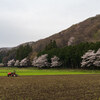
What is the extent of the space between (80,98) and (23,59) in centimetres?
11277

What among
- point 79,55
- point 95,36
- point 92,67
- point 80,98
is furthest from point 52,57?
point 95,36

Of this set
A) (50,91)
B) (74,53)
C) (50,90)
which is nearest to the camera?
(50,91)

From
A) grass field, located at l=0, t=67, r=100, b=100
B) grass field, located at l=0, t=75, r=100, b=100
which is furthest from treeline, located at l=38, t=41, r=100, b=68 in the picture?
grass field, located at l=0, t=75, r=100, b=100

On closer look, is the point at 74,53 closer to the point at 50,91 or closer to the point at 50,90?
the point at 50,90

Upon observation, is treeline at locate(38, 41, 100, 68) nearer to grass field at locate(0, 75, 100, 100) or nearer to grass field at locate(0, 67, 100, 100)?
grass field at locate(0, 67, 100, 100)

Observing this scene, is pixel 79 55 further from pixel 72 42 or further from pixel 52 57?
pixel 72 42

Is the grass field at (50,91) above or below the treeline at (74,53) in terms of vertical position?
below

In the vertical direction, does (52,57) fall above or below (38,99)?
above

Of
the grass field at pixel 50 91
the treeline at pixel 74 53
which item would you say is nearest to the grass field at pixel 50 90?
the grass field at pixel 50 91

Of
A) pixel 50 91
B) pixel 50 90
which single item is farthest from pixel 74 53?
pixel 50 91

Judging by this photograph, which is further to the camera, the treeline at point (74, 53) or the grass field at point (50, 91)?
the treeline at point (74, 53)

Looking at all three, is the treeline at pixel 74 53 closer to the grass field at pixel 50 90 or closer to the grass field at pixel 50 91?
the grass field at pixel 50 90

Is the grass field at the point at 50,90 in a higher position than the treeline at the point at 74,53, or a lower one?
lower

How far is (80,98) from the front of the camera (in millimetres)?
13109
